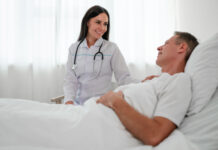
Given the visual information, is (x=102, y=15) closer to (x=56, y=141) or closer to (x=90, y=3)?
(x=90, y=3)

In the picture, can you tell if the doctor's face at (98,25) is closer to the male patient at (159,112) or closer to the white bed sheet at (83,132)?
the male patient at (159,112)

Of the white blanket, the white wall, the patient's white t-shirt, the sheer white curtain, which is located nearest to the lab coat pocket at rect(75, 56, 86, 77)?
the sheer white curtain

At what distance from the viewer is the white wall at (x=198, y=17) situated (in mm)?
2172

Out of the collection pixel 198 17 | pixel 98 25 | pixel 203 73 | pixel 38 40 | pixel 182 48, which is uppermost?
pixel 198 17

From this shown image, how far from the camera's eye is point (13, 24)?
7.47ft

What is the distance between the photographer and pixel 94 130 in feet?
2.53

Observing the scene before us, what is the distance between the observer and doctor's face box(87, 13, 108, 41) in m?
1.73

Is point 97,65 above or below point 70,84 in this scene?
above

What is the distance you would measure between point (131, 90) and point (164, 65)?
33cm

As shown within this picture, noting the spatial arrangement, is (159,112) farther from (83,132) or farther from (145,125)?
(83,132)

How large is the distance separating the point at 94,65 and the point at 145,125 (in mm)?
1016

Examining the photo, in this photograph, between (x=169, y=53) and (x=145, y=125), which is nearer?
(x=145, y=125)

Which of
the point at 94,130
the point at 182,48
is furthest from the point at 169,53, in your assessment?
the point at 94,130

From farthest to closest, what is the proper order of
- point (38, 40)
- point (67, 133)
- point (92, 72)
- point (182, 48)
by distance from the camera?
point (38, 40) < point (92, 72) < point (182, 48) < point (67, 133)
